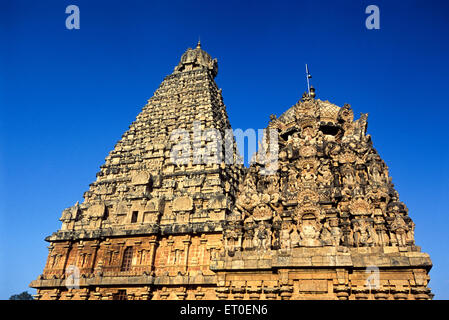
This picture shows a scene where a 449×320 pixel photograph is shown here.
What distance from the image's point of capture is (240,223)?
16.5 metres

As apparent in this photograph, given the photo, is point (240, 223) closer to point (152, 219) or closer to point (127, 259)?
point (152, 219)

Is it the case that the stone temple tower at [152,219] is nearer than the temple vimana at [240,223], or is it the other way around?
the temple vimana at [240,223]

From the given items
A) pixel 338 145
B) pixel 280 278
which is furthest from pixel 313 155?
pixel 280 278

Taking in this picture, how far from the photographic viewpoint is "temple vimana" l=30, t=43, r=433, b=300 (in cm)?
1380

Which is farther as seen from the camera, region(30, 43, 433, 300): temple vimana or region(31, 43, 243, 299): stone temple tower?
region(31, 43, 243, 299): stone temple tower

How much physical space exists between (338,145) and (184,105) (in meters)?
17.6

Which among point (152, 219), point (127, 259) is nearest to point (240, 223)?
point (152, 219)

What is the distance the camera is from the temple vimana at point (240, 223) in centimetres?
1380

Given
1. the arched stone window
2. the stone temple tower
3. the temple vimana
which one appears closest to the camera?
the temple vimana

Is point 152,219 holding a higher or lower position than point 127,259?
higher

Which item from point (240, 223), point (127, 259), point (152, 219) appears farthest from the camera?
point (152, 219)

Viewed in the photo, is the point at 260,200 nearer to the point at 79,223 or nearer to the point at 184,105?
the point at 79,223

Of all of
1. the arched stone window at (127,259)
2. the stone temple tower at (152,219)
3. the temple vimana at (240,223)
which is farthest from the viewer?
the arched stone window at (127,259)

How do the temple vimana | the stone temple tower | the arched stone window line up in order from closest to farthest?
the temple vimana
the stone temple tower
the arched stone window
